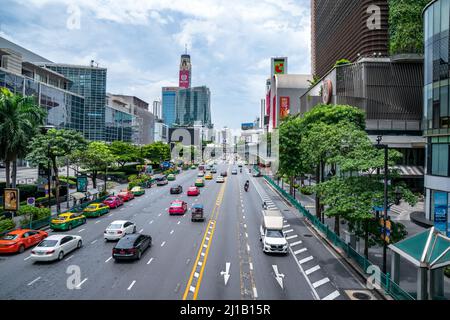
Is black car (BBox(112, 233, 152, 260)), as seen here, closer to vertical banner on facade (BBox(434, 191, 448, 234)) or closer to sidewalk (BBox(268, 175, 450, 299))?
sidewalk (BBox(268, 175, 450, 299))

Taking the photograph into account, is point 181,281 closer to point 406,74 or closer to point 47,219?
point 47,219

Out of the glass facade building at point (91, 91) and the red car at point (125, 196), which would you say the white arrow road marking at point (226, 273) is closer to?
the red car at point (125, 196)

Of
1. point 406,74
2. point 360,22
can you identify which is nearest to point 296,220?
point 406,74

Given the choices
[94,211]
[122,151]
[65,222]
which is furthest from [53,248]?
[122,151]

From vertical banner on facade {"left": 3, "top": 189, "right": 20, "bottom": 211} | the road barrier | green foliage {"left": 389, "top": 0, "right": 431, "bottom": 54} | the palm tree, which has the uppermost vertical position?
green foliage {"left": 389, "top": 0, "right": 431, "bottom": 54}

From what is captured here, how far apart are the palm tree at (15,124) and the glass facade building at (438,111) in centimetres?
4221

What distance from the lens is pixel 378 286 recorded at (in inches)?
703

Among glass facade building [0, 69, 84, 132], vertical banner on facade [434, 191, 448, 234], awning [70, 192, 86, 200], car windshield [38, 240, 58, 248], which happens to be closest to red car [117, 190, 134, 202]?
awning [70, 192, 86, 200]

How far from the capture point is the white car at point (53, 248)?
2112 centimetres

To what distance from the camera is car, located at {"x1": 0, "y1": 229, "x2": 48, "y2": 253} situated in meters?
23.2

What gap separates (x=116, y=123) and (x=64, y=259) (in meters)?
121

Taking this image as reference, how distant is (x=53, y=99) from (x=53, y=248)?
8329 centimetres

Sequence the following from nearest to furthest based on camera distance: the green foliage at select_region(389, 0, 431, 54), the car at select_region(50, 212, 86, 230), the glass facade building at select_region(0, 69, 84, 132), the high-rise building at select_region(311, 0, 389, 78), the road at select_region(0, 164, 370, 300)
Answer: the road at select_region(0, 164, 370, 300)
the car at select_region(50, 212, 86, 230)
the green foliage at select_region(389, 0, 431, 54)
the high-rise building at select_region(311, 0, 389, 78)
the glass facade building at select_region(0, 69, 84, 132)

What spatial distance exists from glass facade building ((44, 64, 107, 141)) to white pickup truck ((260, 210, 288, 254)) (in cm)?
10409
